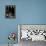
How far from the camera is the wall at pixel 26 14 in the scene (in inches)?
144

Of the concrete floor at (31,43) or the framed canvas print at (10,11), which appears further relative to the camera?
the framed canvas print at (10,11)

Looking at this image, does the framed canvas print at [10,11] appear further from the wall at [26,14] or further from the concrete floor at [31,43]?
the concrete floor at [31,43]

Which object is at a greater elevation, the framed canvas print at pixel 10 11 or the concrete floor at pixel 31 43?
the framed canvas print at pixel 10 11

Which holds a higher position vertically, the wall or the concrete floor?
the wall

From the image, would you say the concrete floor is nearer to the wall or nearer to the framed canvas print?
the wall

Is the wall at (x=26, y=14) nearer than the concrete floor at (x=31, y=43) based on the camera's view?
No

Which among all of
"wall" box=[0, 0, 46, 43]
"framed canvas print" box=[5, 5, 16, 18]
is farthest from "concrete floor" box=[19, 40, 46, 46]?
"framed canvas print" box=[5, 5, 16, 18]

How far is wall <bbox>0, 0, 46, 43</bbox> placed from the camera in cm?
366

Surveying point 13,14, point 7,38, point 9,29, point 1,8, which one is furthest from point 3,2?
point 7,38

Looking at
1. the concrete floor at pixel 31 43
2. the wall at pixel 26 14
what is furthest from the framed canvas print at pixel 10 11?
the concrete floor at pixel 31 43

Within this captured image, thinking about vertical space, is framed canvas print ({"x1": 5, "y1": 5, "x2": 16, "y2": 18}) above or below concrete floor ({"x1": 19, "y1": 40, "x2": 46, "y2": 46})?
above

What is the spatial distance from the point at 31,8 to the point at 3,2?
2.56 feet

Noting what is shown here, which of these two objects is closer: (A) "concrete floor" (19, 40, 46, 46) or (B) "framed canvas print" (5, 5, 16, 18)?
(A) "concrete floor" (19, 40, 46, 46)

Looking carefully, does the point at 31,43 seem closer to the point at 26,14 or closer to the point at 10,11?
the point at 26,14
